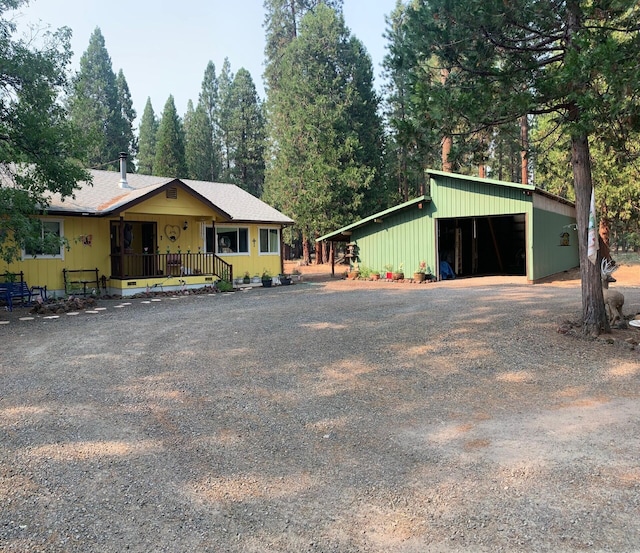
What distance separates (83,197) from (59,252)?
217cm

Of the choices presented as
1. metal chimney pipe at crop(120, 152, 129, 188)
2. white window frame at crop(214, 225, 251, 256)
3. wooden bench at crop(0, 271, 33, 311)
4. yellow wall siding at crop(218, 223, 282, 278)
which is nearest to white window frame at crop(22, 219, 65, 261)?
wooden bench at crop(0, 271, 33, 311)

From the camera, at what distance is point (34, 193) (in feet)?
36.8

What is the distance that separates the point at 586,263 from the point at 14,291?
1255 centimetres

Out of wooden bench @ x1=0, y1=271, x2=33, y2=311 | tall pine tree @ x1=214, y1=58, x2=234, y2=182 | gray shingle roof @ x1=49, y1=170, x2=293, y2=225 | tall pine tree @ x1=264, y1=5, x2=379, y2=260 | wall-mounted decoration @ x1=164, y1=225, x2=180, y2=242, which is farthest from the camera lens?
tall pine tree @ x1=214, y1=58, x2=234, y2=182

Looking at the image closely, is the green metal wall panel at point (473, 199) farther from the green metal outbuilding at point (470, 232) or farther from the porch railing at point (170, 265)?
the porch railing at point (170, 265)

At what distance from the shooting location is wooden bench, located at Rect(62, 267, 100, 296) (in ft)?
46.4

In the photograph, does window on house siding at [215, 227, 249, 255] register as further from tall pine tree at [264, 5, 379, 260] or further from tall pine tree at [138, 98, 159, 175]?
tall pine tree at [138, 98, 159, 175]

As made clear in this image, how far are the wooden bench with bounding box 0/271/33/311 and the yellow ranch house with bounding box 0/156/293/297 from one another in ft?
2.18

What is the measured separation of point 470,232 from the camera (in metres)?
22.5

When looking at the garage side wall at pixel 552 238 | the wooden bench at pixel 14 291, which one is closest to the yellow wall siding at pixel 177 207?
the wooden bench at pixel 14 291

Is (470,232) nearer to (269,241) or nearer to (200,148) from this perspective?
(269,241)

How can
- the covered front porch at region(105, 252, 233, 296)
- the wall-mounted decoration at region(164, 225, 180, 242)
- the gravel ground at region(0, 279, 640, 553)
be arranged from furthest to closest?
the wall-mounted decoration at region(164, 225, 180, 242) → the covered front porch at region(105, 252, 233, 296) → the gravel ground at region(0, 279, 640, 553)

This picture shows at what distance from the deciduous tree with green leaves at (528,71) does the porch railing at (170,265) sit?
1053cm

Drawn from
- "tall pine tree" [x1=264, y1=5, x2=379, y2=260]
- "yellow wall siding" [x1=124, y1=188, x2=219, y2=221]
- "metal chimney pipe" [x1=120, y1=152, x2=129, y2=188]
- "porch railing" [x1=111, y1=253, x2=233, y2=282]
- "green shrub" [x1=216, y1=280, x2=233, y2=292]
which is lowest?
"green shrub" [x1=216, y1=280, x2=233, y2=292]
